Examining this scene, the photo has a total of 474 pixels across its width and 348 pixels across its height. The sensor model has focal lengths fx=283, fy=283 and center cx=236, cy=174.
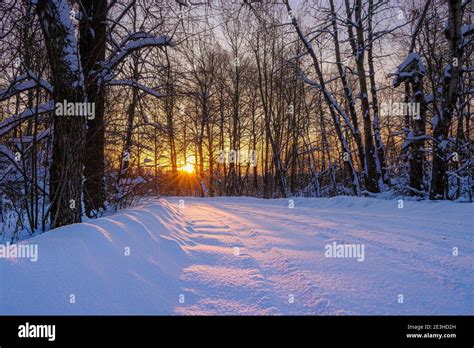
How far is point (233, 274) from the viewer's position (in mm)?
1977

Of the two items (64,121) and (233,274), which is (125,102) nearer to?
(64,121)

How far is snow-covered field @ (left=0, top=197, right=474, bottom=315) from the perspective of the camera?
1.41 m

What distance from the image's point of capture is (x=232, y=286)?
1768 mm

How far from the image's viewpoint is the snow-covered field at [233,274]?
1409 mm
